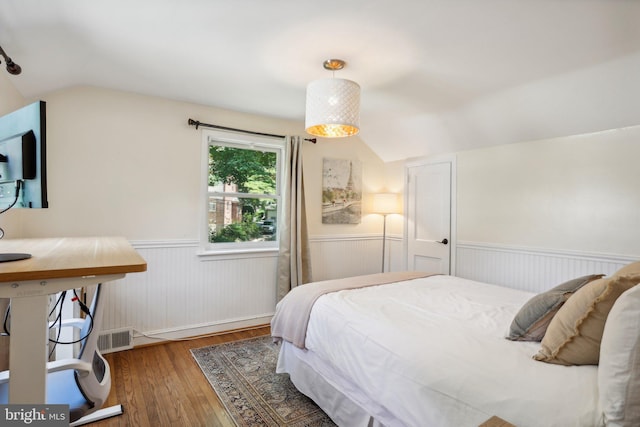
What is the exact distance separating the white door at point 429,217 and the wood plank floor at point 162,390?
264 centimetres

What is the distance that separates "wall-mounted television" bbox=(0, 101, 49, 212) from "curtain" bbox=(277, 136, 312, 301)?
2555 mm

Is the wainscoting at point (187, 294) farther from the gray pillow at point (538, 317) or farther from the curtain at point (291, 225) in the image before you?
the gray pillow at point (538, 317)

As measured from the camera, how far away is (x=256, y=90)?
113 inches

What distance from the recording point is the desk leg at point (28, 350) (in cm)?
91

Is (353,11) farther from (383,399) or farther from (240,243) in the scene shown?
(240,243)

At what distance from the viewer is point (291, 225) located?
3.61 m

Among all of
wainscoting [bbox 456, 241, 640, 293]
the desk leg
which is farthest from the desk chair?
wainscoting [bbox 456, 241, 640, 293]

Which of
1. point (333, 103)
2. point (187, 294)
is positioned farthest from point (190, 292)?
point (333, 103)

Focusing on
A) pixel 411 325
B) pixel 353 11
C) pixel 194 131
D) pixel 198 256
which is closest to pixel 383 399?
pixel 411 325

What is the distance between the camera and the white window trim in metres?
3.27

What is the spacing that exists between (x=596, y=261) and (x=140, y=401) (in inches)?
139

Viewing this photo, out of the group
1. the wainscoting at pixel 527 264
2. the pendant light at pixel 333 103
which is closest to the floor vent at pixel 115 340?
the pendant light at pixel 333 103

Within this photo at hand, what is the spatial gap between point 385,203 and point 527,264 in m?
1.71

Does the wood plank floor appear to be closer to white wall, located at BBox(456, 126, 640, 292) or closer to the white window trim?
the white window trim
